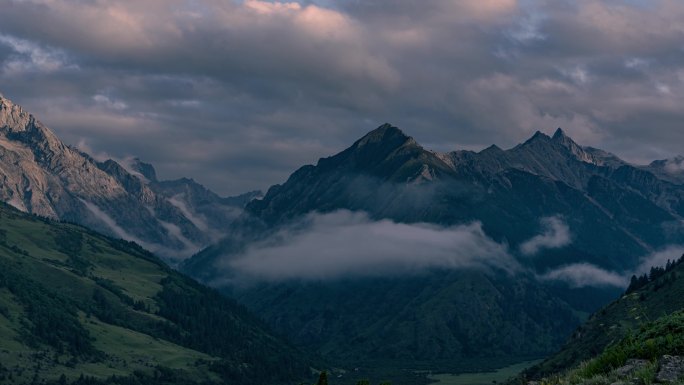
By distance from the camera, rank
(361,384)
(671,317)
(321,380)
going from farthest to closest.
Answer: (361,384) < (321,380) < (671,317)

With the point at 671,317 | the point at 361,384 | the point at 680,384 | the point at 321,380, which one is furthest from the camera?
the point at 361,384

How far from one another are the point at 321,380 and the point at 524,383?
32.4m

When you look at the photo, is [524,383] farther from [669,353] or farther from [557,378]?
[669,353]

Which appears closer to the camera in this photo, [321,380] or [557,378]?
[557,378]

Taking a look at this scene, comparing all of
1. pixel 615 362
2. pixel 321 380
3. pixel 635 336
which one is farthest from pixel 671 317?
pixel 321 380

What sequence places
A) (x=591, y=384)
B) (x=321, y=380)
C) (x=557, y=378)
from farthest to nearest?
1. (x=321, y=380)
2. (x=557, y=378)
3. (x=591, y=384)

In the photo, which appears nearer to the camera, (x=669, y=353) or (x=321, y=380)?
(x=669, y=353)

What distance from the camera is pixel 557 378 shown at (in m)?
46.8

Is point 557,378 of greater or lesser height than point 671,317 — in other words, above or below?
below

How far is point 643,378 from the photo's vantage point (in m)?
41.6

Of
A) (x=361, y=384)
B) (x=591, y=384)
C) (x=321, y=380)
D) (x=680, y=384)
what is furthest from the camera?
(x=361, y=384)

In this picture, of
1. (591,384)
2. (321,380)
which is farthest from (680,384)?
(321,380)

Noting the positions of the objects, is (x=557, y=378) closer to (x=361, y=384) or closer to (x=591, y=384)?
(x=591, y=384)

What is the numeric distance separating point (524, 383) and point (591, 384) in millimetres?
3466
